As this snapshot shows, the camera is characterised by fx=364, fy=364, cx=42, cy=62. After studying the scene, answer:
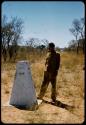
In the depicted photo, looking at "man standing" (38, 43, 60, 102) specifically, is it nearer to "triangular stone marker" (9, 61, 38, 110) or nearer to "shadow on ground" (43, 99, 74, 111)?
"shadow on ground" (43, 99, 74, 111)

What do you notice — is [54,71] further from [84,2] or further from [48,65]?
[84,2]

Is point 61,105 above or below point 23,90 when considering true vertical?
below

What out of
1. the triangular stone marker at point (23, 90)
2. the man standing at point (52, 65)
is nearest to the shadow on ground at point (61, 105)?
the man standing at point (52, 65)

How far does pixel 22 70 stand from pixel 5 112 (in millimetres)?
1301

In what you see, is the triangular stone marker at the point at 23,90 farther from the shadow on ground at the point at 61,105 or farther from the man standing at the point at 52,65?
the man standing at the point at 52,65

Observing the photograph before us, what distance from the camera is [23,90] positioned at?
28.2ft

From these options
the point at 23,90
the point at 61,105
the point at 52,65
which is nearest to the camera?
the point at 23,90

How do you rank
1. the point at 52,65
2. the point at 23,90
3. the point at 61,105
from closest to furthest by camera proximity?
the point at 23,90 < the point at 61,105 < the point at 52,65

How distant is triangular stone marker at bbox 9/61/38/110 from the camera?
8.55 meters

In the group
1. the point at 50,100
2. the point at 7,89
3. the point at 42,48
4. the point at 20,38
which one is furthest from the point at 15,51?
the point at 50,100

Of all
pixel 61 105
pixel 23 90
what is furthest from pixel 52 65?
pixel 23 90

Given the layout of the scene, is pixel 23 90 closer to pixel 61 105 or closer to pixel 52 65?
pixel 61 105

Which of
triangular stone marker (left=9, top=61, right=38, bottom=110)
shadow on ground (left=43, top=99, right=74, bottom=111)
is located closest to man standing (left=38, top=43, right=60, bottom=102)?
shadow on ground (left=43, top=99, right=74, bottom=111)

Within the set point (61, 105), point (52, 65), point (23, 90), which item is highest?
point (52, 65)
